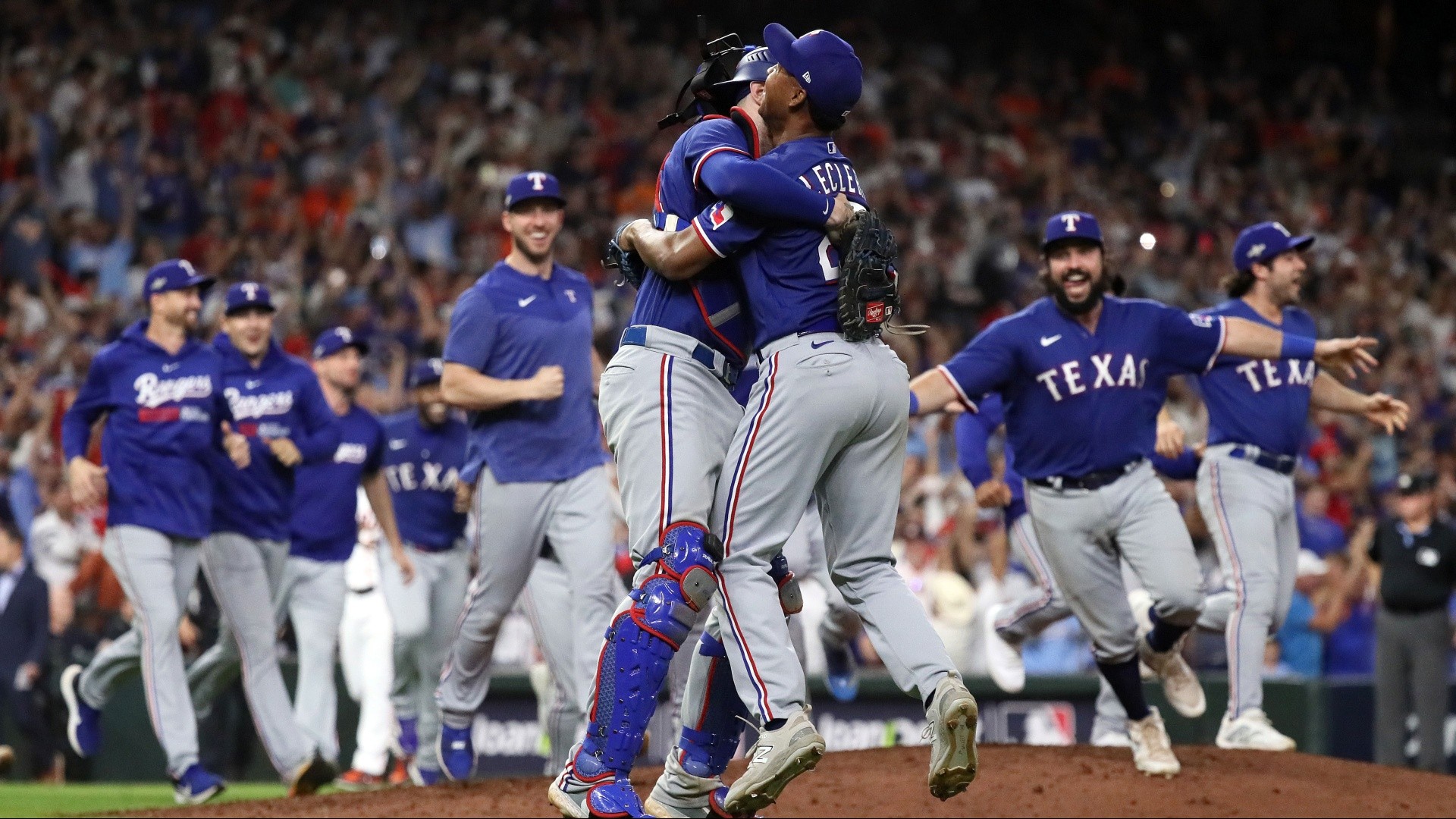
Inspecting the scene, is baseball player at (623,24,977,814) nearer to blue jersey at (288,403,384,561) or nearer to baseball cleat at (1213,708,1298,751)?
baseball cleat at (1213,708,1298,751)

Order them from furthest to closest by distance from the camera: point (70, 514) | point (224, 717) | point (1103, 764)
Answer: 1. point (70, 514)
2. point (224, 717)
3. point (1103, 764)

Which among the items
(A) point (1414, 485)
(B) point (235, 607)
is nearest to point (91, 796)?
(B) point (235, 607)

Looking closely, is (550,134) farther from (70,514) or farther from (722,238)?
(722,238)

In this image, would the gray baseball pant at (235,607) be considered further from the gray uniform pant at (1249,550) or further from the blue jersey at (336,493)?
the gray uniform pant at (1249,550)

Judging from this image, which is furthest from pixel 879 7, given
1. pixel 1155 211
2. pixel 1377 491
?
pixel 1377 491

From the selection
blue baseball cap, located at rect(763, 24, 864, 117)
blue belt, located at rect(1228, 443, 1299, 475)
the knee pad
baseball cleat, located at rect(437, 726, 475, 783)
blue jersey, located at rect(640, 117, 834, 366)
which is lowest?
baseball cleat, located at rect(437, 726, 475, 783)

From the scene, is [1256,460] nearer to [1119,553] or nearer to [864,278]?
[1119,553]

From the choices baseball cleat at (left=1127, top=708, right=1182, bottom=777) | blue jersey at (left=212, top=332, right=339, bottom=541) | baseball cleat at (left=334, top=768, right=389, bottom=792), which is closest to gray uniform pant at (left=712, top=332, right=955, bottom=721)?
baseball cleat at (left=1127, top=708, right=1182, bottom=777)
